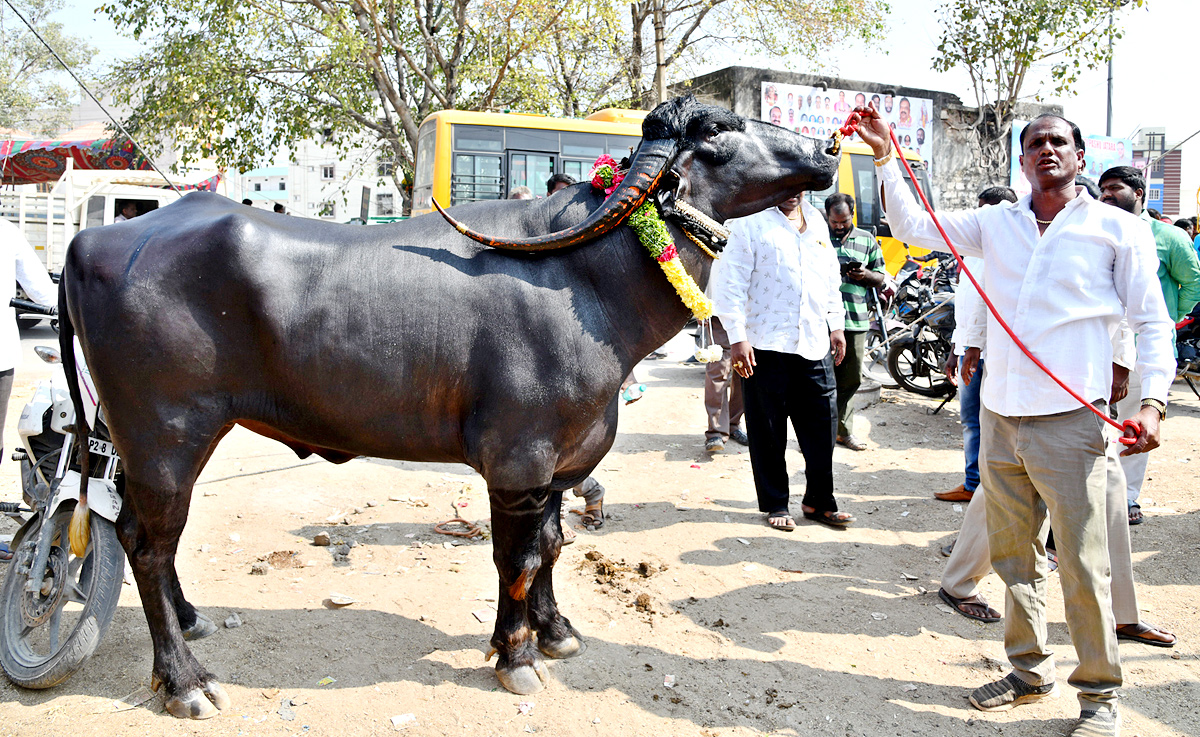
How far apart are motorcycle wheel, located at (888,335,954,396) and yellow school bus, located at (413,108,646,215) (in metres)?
5.60

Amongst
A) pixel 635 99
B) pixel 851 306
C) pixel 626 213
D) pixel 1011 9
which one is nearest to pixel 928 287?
pixel 851 306

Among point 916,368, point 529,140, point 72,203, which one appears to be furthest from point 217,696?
point 72,203

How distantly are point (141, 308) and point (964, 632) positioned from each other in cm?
353

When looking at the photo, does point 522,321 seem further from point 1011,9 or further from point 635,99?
point 1011,9

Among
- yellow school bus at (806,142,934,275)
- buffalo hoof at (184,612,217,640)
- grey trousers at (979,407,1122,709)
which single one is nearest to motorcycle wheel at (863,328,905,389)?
yellow school bus at (806,142,934,275)

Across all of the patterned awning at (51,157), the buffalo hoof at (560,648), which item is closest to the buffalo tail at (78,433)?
the buffalo hoof at (560,648)

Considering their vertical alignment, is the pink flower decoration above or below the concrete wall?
below

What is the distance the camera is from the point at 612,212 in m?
2.85

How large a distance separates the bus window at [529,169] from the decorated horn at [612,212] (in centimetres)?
1078

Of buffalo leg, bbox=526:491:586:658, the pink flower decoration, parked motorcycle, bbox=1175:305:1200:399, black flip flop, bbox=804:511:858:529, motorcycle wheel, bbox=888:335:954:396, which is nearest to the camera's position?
the pink flower decoration

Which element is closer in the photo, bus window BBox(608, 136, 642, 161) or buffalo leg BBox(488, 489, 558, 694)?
buffalo leg BBox(488, 489, 558, 694)

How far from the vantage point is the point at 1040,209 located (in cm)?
306

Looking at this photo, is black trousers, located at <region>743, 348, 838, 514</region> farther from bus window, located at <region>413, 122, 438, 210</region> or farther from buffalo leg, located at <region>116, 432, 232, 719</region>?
bus window, located at <region>413, 122, 438, 210</region>

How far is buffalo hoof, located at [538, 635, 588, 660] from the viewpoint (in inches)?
133
